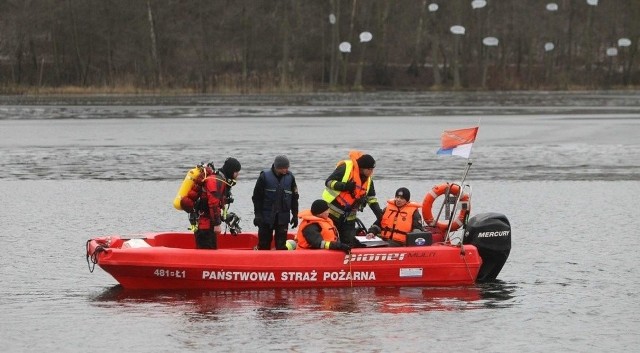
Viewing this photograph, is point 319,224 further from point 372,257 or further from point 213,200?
point 213,200

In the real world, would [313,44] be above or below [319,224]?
above

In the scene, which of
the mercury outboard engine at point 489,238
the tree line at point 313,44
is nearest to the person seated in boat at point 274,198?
the mercury outboard engine at point 489,238

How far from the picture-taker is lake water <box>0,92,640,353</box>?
1301cm

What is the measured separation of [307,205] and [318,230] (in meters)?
8.26

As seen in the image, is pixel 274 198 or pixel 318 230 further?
pixel 274 198

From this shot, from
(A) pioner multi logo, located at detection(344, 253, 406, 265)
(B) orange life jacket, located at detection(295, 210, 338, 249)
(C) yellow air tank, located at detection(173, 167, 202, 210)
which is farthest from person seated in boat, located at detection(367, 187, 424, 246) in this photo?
(C) yellow air tank, located at detection(173, 167, 202, 210)

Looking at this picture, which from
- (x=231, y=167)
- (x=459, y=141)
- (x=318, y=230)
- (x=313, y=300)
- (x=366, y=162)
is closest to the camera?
(x=313, y=300)

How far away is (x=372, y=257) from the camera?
14.9 meters

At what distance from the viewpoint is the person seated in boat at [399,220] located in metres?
15.2

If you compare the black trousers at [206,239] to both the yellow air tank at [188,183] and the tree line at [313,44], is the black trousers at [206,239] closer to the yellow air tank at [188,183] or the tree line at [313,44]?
the yellow air tank at [188,183]

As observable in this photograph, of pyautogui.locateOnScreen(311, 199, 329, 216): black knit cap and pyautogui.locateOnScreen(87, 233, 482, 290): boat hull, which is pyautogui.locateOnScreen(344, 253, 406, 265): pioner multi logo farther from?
pyautogui.locateOnScreen(311, 199, 329, 216): black knit cap

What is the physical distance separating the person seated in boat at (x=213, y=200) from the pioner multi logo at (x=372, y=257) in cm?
163

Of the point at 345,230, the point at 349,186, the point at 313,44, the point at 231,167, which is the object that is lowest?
the point at 345,230

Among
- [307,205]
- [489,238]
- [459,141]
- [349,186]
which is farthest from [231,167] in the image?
[307,205]
